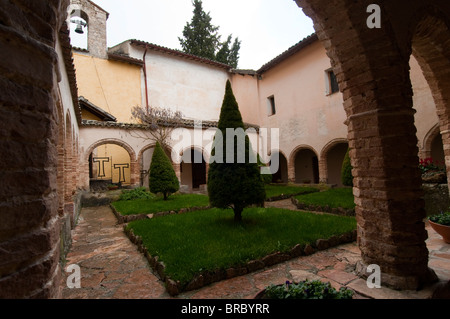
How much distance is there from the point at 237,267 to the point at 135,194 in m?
8.48

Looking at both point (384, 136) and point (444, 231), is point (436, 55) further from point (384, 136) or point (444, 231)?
point (444, 231)

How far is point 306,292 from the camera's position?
84.4 inches

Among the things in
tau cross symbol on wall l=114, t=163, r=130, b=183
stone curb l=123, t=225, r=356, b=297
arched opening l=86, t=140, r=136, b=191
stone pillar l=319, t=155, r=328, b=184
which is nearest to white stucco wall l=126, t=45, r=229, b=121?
arched opening l=86, t=140, r=136, b=191

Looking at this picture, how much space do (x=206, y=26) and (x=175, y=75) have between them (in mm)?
9738

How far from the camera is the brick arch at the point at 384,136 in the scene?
268cm

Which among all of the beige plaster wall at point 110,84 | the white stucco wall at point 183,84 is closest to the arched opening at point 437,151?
the white stucco wall at point 183,84

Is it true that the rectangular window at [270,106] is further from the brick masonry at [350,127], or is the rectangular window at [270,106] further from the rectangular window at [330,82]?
the brick masonry at [350,127]

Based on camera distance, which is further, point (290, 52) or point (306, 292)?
point (290, 52)

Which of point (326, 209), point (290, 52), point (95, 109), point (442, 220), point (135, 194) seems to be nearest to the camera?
point (442, 220)

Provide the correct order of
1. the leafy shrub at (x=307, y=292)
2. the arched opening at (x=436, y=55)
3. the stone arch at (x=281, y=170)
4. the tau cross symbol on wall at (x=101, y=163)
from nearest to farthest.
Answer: the leafy shrub at (x=307, y=292) → the arched opening at (x=436, y=55) → the tau cross symbol on wall at (x=101, y=163) → the stone arch at (x=281, y=170)

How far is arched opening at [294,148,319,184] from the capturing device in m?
16.0

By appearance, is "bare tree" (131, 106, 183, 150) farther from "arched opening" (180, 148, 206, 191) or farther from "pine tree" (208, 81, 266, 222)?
"pine tree" (208, 81, 266, 222)

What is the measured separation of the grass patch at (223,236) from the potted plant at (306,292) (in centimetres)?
117

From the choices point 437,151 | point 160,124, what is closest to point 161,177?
point 160,124
